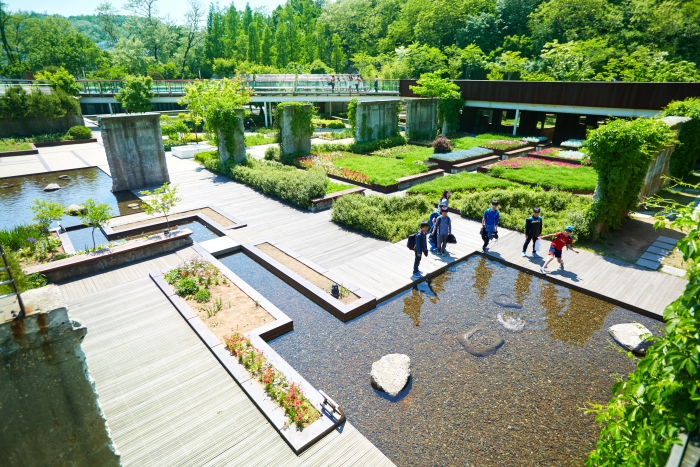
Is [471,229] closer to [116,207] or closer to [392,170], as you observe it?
[392,170]

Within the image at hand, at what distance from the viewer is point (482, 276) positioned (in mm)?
9859

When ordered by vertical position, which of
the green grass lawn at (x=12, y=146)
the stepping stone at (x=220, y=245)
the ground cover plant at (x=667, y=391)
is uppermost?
the ground cover plant at (x=667, y=391)

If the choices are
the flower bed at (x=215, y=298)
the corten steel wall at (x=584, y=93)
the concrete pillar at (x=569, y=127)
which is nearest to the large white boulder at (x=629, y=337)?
the flower bed at (x=215, y=298)

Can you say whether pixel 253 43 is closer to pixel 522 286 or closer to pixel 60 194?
pixel 60 194

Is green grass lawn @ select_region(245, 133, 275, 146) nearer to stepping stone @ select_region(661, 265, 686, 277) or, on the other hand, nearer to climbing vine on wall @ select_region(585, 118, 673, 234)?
climbing vine on wall @ select_region(585, 118, 673, 234)

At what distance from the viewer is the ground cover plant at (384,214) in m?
12.1

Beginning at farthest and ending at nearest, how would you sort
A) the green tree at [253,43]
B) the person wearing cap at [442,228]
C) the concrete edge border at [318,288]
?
1. the green tree at [253,43]
2. the person wearing cap at [442,228]
3. the concrete edge border at [318,288]

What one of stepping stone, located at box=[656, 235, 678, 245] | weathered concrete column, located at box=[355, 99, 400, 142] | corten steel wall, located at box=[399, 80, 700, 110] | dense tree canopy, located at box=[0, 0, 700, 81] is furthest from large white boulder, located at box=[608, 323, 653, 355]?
dense tree canopy, located at box=[0, 0, 700, 81]

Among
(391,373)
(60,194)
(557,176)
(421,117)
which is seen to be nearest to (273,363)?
(391,373)

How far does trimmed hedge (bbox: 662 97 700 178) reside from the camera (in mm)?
16672

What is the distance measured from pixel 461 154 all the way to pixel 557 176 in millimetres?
5488

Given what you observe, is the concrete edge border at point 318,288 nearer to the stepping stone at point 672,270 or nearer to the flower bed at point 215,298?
the flower bed at point 215,298

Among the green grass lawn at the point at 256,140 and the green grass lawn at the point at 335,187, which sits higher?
the green grass lawn at the point at 256,140

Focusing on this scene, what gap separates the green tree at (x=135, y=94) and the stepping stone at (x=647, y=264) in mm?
35710
